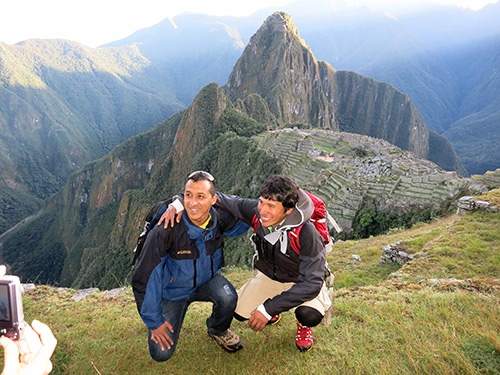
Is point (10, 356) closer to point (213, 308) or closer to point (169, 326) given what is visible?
point (169, 326)

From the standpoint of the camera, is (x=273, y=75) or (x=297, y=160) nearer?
(x=297, y=160)

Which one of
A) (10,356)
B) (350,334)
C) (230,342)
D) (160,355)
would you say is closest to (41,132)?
(160,355)

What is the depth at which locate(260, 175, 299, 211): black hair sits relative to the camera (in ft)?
10.8

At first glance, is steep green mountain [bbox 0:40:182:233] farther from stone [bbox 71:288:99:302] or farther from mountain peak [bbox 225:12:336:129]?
stone [bbox 71:288:99:302]

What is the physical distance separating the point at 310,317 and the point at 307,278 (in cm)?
54

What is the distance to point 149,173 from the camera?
86.9 metres

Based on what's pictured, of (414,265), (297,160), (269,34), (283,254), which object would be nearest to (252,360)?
(283,254)

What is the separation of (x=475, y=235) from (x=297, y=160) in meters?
19.4

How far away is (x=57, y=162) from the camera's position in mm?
144000

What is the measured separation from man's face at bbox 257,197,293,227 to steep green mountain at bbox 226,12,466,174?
92.0 meters

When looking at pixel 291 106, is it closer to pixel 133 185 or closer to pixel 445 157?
pixel 133 185

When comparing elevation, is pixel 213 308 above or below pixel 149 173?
above

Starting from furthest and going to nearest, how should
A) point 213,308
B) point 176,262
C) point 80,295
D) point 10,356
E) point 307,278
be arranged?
point 80,295
point 213,308
point 176,262
point 307,278
point 10,356

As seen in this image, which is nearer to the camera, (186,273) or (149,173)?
(186,273)
